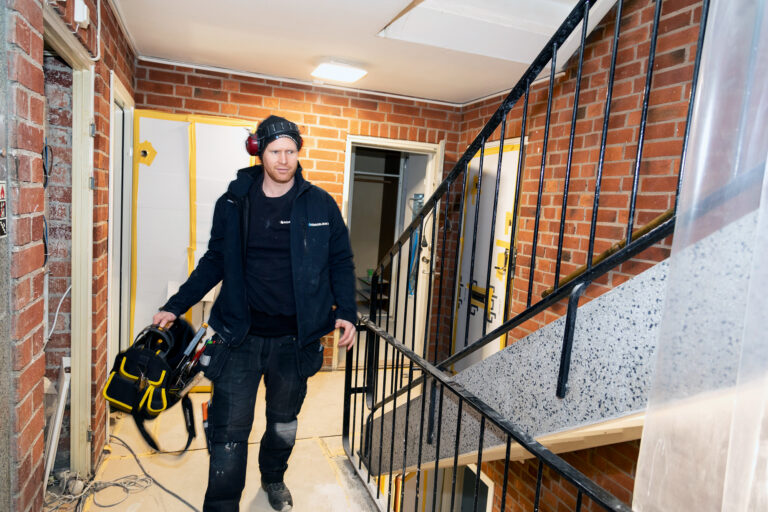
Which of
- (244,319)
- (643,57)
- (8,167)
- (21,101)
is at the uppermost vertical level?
(643,57)

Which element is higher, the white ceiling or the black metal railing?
the white ceiling

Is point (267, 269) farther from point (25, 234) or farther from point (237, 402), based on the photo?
point (25, 234)

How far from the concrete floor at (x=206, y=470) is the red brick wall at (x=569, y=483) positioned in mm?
811

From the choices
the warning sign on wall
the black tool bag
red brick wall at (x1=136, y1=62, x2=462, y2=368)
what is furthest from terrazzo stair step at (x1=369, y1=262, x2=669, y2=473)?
red brick wall at (x1=136, y1=62, x2=462, y2=368)

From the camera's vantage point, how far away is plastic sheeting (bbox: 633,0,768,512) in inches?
29.8

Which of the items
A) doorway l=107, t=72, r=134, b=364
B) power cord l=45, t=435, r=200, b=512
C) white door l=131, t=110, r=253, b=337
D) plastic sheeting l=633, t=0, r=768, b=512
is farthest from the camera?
white door l=131, t=110, r=253, b=337

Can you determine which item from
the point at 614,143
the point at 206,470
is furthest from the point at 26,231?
the point at 614,143

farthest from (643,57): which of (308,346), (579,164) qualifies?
(308,346)

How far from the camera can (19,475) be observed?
1.29 metres

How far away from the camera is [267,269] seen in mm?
1862

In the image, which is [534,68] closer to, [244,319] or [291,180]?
Answer: [291,180]

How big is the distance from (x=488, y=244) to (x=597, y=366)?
261cm

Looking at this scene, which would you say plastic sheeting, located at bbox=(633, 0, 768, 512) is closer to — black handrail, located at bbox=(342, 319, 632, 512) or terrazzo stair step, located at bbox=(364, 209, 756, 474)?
terrazzo stair step, located at bbox=(364, 209, 756, 474)

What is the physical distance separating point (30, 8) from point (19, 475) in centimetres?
125
